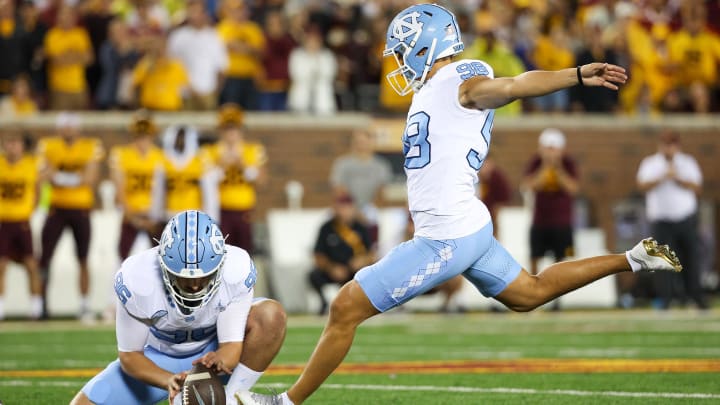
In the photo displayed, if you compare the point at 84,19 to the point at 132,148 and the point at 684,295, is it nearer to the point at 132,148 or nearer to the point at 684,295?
the point at 132,148

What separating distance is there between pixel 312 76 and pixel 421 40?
9.64 metres

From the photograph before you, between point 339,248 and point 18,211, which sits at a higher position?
point 18,211

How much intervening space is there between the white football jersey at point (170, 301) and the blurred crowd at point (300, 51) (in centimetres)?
882

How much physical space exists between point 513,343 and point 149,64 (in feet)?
20.3

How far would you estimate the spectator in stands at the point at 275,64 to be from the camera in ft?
48.2

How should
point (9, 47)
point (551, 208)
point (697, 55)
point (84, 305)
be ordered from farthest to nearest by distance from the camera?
point (697, 55) < point (9, 47) < point (551, 208) < point (84, 305)

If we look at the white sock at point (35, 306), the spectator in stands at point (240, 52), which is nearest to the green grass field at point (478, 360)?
the white sock at point (35, 306)

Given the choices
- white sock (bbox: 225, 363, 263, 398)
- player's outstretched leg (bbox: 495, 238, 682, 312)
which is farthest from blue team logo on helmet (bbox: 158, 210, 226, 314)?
player's outstretched leg (bbox: 495, 238, 682, 312)

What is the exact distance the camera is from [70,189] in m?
12.4

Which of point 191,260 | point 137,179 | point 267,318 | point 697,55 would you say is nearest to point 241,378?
point 267,318

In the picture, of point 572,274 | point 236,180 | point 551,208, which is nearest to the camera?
point 572,274

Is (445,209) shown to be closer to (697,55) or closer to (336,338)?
(336,338)

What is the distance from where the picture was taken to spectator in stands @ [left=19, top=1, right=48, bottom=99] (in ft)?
45.9

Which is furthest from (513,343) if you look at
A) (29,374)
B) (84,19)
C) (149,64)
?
(84,19)
